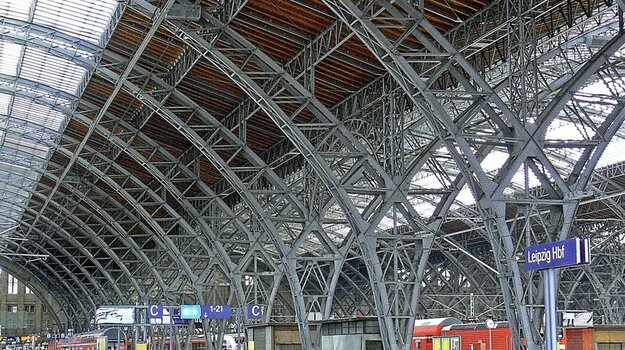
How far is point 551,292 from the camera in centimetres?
1279

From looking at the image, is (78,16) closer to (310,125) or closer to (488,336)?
(310,125)

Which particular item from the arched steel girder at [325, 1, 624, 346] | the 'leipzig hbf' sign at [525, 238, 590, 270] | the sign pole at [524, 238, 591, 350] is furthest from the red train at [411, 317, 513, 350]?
the sign pole at [524, 238, 591, 350]

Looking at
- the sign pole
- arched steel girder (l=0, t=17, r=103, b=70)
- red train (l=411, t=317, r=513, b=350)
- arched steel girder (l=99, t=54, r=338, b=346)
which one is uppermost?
arched steel girder (l=0, t=17, r=103, b=70)

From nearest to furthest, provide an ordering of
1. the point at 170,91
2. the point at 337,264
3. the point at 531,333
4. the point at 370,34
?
1. the point at 531,333
2. the point at 370,34
3. the point at 170,91
4. the point at 337,264

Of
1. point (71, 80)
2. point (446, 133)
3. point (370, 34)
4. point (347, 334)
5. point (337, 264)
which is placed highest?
point (71, 80)

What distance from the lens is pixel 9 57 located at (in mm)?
46219

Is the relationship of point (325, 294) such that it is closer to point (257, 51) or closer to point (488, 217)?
point (257, 51)

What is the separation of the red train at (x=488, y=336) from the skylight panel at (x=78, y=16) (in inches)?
849

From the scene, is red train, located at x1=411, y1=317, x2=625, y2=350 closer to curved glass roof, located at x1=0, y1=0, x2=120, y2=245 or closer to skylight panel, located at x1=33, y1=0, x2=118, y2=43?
curved glass roof, located at x1=0, y1=0, x2=120, y2=245

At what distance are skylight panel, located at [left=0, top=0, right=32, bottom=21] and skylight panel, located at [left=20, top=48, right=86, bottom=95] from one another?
374cm

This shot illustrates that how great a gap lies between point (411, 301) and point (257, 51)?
37.6 feet

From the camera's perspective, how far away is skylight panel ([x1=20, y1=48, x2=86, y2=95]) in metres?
45.1

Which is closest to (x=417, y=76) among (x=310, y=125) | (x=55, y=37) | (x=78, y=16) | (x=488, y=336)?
(x=310, y=125)

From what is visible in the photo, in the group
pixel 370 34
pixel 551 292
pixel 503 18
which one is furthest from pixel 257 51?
pixel 551 292
